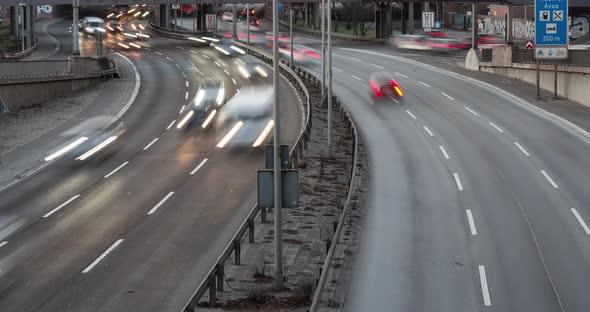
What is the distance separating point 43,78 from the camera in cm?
5288

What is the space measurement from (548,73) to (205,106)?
21787mm

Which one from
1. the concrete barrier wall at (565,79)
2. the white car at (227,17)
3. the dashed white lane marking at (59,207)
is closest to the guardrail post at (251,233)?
the dashed white lane marking at (59,207)

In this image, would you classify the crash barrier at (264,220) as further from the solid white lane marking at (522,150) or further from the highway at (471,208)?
the solid white lane marking at (522,150)

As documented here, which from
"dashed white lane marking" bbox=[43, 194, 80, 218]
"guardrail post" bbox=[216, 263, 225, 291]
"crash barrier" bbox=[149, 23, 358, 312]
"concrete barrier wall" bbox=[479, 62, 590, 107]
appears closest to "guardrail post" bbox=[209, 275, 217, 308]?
"crash barrier" bbox=[149, 23, 358, 312]

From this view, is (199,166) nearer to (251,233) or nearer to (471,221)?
(251,233)

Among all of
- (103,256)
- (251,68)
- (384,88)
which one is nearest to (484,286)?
(103,256)

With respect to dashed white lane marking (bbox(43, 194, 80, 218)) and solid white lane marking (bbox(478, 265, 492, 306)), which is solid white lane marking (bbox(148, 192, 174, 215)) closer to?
dashed white lane marking (bbox(43, 194, 80, 218))

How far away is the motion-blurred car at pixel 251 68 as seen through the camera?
70.8m

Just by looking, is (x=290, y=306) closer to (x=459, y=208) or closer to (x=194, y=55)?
(x=459, y=208)

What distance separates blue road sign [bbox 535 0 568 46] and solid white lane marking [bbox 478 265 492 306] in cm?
2962

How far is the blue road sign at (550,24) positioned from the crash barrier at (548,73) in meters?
2.18

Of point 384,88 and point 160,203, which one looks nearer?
point 160,203

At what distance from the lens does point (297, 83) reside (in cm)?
6300

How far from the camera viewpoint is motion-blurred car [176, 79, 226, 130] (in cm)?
4931
